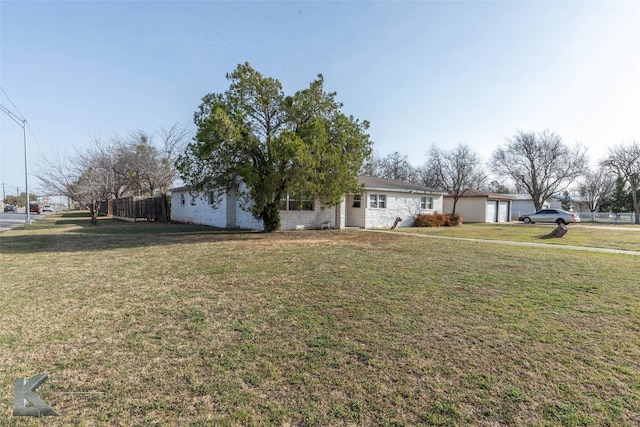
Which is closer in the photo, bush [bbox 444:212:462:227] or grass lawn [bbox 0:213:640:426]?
grass lawn [bbox 0:213:640:426]

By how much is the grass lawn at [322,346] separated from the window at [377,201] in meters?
14.6

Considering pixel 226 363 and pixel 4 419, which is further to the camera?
pixel 226 363

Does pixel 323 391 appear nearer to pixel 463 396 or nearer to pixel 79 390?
pixel 463 396

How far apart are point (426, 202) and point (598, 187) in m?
40.4

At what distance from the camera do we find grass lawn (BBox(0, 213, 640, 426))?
8.72 ft

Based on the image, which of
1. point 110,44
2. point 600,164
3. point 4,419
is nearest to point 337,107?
point 110,44

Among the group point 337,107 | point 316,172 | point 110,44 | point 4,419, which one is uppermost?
point 110,44

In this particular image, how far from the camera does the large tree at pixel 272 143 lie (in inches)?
525

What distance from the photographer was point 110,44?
12281mm

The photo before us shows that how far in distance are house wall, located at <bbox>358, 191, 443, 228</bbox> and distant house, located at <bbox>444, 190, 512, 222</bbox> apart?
7934 mm

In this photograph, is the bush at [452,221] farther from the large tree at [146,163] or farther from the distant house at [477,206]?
the large tree at [146,163]

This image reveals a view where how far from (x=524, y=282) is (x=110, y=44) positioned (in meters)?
15.6

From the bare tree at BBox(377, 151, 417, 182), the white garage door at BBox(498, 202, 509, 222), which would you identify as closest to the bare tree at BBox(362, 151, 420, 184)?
the bare tree at BBox(377, 151, 417, 182)

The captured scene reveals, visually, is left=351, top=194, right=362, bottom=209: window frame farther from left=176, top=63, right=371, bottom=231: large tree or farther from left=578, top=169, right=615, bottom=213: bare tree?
left=578, top=169, right=615, bottom=213: bare tree
